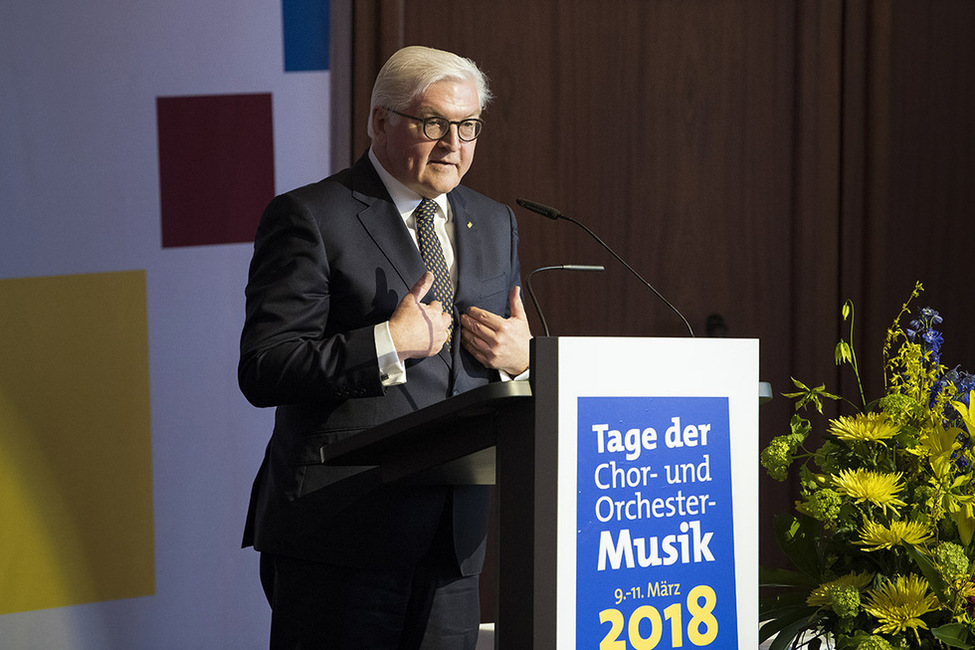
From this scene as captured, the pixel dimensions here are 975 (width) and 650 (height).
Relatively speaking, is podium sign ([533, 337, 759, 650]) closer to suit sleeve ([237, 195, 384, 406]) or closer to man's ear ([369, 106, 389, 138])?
suit sleeve ([237, 195, 384, 406])

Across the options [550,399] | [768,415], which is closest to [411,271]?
[550,399]

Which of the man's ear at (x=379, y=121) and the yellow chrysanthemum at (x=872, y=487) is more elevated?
the man's ear at (x=379, y=121)

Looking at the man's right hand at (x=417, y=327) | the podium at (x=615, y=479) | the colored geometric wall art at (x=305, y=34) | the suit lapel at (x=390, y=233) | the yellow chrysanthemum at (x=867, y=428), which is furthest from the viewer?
the colored geometric wall art at (x=305, y=34)

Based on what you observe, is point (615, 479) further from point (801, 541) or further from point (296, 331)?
point (296, 331)

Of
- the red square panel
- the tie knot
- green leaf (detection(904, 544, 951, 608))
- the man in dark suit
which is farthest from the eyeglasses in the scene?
the red square panel

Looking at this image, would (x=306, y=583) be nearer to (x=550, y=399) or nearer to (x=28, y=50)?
(x=550, y=399)

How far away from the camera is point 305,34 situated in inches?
104

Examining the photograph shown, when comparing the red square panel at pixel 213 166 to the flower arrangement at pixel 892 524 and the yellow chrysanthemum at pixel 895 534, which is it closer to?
the flower arrangement at pixel 892 524

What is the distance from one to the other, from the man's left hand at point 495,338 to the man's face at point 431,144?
0.80 ft

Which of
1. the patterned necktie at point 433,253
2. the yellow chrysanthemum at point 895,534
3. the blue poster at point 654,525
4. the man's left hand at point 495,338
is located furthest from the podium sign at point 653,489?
the patterned necktie at point 433,253

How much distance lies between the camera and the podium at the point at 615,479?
940 mm

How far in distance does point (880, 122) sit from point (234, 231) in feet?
6.43

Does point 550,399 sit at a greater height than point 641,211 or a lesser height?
lesser

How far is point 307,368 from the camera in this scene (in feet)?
4.49
